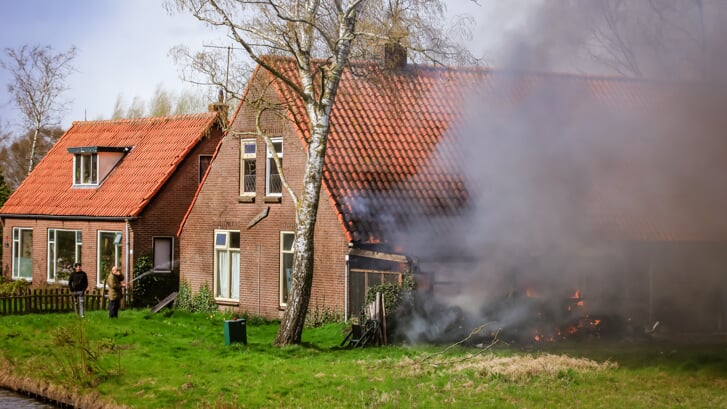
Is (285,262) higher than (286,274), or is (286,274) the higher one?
(285,262)

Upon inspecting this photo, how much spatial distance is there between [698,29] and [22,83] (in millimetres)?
40066

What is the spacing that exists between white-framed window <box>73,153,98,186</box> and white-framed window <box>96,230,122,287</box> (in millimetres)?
3373

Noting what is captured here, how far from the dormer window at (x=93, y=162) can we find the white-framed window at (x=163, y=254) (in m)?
4.50

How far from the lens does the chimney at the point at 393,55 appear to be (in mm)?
21814

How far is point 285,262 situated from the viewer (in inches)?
1107

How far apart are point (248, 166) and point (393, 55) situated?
28.0 ft

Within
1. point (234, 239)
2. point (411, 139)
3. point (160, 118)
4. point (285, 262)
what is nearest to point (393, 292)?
point (285, 262)

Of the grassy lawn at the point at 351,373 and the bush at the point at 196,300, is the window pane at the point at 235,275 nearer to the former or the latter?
the bush at the point at 196,300

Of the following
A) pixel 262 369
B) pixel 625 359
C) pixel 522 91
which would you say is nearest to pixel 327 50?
pixel 522 91

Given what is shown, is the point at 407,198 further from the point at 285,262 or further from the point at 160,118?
the point at 160,118

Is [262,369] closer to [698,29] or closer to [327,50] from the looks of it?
[327,50]

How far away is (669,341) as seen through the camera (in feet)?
77.0

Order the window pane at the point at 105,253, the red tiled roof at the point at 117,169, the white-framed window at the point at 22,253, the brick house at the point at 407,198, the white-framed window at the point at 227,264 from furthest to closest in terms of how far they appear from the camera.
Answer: the white-framed window at the point at 22,253 < the red tiled roof at the point at 117,169 < the window pane at the point at 105,253 < the white-framed window at the point at 227,264 < the brick house at the point at 407,198

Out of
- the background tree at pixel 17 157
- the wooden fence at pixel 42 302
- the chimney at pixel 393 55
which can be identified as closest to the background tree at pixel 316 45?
the chimney at pixel 393 55
